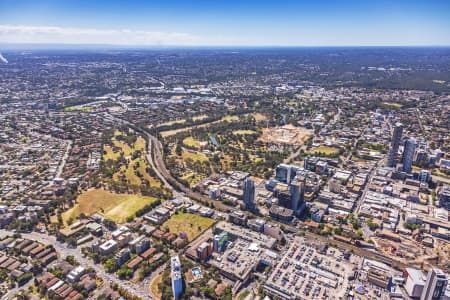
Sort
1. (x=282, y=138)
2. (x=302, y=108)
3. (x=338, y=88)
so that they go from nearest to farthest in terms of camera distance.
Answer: (x=282, y=138), (x=302, y=108), (x=338, y=88)

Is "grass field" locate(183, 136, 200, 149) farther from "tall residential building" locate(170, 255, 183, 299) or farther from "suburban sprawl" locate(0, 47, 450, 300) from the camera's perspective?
"tall residential building" locate(170, 255, 183, 299)

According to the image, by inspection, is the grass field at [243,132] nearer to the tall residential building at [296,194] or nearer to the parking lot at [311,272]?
the tall residential building at [296,194]

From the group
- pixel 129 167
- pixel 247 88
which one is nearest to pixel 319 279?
pixel 129 167

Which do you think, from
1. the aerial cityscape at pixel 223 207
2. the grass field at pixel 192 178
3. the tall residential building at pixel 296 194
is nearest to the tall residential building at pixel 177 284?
the aerial cityscape at pixel 223 207

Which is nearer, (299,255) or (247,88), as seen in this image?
(299,255)

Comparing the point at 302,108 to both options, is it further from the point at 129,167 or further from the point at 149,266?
the point at 149,266

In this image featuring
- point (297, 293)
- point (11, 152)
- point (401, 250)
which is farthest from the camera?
point (11, 152)

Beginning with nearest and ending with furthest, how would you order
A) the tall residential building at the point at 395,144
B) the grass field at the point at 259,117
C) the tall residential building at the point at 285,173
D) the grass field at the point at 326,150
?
1. the tall residential building at the point at 285,173
2. the tall residential building at the point at 395,144
3. the grass field at the point at 326,150
4. the grass field at the point at 259,117
